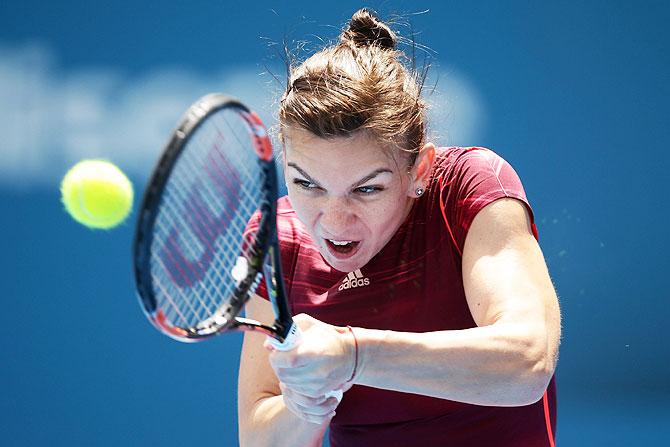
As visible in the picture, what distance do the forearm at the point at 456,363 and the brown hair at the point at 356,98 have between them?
359 millimetres

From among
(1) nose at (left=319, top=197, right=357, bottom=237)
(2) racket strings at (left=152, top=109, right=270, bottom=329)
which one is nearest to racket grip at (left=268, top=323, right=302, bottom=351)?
(2) racket strings at (left=152, top=109, right=270, bottom=329)

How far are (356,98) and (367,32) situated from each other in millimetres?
292

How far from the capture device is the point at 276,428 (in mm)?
1541

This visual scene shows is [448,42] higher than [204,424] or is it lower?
higher

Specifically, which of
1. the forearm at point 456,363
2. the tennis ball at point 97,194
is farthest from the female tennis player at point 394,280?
the tennis ball at point 97,194

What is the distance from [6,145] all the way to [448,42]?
1479 millimetres

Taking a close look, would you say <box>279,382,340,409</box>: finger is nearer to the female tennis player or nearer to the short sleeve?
the female tennis player

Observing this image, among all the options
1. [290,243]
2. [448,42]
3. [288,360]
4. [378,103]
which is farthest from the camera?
[448,42]

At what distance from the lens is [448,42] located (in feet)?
9.87

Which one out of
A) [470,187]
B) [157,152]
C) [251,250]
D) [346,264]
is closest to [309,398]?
[251,250]

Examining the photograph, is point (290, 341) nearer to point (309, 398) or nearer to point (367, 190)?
point (309, 398)

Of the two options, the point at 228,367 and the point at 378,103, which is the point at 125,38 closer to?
the point at 228,367

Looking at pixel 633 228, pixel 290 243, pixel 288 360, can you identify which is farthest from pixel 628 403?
pixel 288 360

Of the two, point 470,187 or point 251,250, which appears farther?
point 470,187
